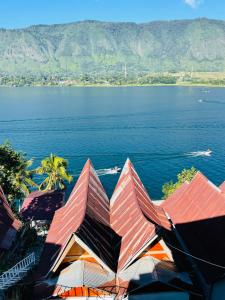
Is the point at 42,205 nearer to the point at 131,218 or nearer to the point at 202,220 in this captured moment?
the point at 131,218

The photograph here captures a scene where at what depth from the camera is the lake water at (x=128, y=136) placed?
82.9 m

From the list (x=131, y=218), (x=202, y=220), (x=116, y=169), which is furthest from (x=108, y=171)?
(x=131, y=218)

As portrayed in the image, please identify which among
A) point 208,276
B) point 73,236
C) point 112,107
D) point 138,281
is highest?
point 73,236

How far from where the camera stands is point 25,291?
22.8 metres

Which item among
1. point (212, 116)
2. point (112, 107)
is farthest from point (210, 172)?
point (112, 107)

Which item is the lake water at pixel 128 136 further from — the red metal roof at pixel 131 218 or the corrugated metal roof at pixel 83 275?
the corrugated metal roof at pixel 83 275

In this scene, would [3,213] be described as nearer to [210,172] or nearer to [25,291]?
[25,291]

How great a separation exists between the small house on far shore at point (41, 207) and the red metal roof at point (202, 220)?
15.0m

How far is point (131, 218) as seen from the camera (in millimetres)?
26938

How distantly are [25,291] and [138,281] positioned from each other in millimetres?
7156

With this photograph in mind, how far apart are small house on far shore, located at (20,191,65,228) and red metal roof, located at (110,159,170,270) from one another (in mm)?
13507

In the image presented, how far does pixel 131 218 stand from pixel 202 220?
295 inches

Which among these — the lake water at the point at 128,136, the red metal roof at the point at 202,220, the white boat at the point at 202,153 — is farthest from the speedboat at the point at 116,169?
the red metal roof at the point at 202,220

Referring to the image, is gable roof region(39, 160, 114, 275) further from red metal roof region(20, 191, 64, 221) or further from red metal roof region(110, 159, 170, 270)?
red metal roof region(20, 191, 64, 221)
